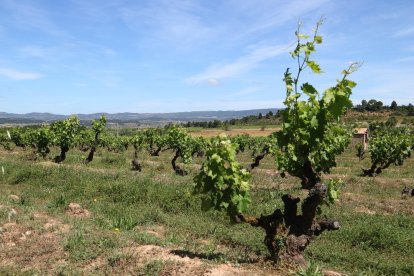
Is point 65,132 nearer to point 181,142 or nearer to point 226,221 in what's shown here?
point 181,142

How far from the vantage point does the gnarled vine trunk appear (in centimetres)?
844

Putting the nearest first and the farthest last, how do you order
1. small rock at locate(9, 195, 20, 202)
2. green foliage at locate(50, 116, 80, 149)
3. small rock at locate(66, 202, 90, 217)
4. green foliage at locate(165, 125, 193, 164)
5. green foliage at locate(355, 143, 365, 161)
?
small rock at locate(66, 202, 90, 217) → small rock at locate(9, 195, 20, 202) → green foliage at locate(50, 116, 80, 149) → green foliage at locate(165, 125, 193, 164) → green foliage at locate(355, 143, 365, 161)

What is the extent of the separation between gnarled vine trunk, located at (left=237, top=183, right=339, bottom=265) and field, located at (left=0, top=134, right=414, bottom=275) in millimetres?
A: 412

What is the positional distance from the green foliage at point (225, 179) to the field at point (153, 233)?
4.18 feet

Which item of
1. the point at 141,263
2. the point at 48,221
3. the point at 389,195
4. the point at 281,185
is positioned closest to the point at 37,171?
the point at 48,221

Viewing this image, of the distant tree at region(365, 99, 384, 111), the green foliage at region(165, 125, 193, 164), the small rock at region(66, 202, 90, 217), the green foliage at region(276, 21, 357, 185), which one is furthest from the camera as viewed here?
the distant tree at region(365, 99, 384, 111)

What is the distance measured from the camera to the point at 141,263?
8648 mm

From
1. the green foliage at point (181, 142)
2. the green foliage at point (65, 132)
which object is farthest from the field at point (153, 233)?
the green foliage at point (181, 142)

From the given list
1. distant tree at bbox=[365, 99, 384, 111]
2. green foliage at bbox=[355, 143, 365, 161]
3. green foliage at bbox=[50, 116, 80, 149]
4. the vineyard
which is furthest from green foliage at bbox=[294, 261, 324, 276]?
distant tree at bbox=[365, 99, 384, 111]

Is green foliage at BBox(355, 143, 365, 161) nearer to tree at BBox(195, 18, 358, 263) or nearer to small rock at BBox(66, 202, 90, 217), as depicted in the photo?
small rock at BBox(66, 202, 90, 217)

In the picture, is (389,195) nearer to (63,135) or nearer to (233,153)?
(233,153)

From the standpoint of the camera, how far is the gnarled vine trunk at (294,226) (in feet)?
27.7

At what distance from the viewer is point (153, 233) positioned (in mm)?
12305

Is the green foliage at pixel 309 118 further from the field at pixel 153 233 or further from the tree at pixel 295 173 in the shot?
the field at pixel 153 233
